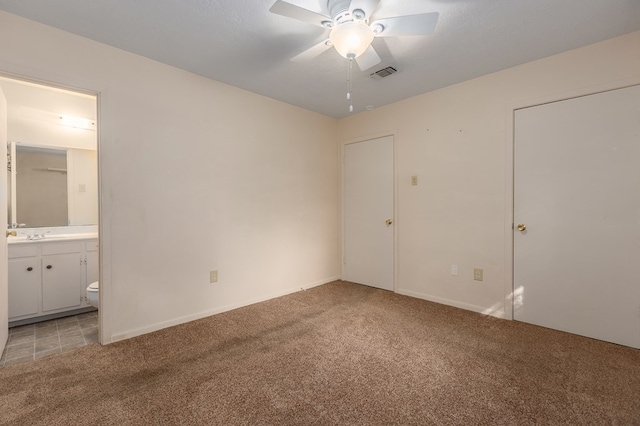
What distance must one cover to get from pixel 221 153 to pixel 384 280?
2493mm

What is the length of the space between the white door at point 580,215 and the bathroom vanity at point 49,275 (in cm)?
412

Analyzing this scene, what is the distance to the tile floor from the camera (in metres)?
2.15

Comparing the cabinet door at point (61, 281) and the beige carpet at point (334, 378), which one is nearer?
the beige carpet at point (334, 378)

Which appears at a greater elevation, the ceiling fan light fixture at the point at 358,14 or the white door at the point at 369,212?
the ceiling fan light fixture at the point at 358,14

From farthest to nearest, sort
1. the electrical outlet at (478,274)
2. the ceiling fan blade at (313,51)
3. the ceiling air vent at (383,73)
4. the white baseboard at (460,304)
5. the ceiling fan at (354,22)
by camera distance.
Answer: the electrical outlet at (478,274) < the white baseboard at (460,304) < the ceiling air vent at (383,73) < the ceiling fan blade at (313,51) < the ceiling fan at (354,22)

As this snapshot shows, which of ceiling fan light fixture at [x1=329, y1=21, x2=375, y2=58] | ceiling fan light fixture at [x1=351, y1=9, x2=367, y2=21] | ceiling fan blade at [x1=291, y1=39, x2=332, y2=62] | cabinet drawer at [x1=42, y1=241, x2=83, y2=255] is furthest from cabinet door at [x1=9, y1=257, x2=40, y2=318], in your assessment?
ceiling fan light fixture at [x1=351, y1=9, x2=367, y2=21]

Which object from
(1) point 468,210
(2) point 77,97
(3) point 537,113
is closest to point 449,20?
(3) point 537,113

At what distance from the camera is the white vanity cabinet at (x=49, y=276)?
2.69 metres

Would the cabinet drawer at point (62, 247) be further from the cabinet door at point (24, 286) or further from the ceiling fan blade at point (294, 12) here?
the ceiling fan blade at point (294, 12)

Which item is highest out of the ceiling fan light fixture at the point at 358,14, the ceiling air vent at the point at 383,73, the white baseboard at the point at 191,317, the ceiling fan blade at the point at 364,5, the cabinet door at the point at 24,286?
the ceiling air vent at the point at 383,73

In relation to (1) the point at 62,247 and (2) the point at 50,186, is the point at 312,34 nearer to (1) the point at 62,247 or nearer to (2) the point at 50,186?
(1) the point at 62,247

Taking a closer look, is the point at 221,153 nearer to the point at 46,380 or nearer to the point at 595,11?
the point at 46,380

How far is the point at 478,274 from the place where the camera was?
2.92m

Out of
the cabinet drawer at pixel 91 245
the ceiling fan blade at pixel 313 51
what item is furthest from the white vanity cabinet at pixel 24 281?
the ceiling fan blade at pixel 313 51
